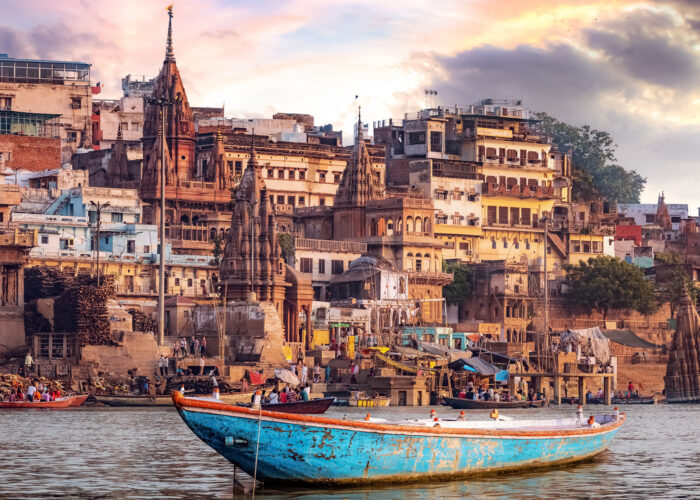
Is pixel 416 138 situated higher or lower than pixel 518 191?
higher

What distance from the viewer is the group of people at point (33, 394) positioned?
68812 millimetres

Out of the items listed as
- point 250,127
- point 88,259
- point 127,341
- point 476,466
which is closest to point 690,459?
point 476,466

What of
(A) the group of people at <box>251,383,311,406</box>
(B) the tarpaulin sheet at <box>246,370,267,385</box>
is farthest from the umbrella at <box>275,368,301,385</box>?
(B) the tarpaulin sheet at <box>246,370,267,385</box>

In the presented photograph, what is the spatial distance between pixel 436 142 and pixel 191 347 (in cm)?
4384

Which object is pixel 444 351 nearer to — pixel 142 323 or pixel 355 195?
pixel 142 323

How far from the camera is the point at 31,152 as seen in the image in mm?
110938

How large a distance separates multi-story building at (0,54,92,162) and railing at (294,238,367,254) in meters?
25.6

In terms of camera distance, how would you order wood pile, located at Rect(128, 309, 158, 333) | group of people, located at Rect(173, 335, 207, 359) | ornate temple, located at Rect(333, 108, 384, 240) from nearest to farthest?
group of people, located at Rect(173, 335, 207, 359)
wood pile, located at Rect(128, 309, 158, 333)
ornate temple, located at Rect(333, 108, 384, 240)

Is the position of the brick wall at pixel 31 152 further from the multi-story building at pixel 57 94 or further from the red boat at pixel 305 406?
the red boat at pixel 305 406

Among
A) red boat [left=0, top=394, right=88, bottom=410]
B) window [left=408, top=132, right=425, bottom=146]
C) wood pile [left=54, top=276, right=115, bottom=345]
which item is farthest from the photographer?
window [left=408, top=132, right=425, bottom=146]

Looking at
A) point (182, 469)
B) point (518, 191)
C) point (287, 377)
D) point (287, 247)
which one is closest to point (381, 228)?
point (287, 247)

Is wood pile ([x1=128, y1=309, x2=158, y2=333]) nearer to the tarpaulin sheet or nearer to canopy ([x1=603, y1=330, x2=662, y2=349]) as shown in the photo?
the tarpaulin sheet

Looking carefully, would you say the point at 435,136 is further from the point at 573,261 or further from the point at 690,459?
the point at 690,459

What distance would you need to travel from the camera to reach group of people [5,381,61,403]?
68812mm
